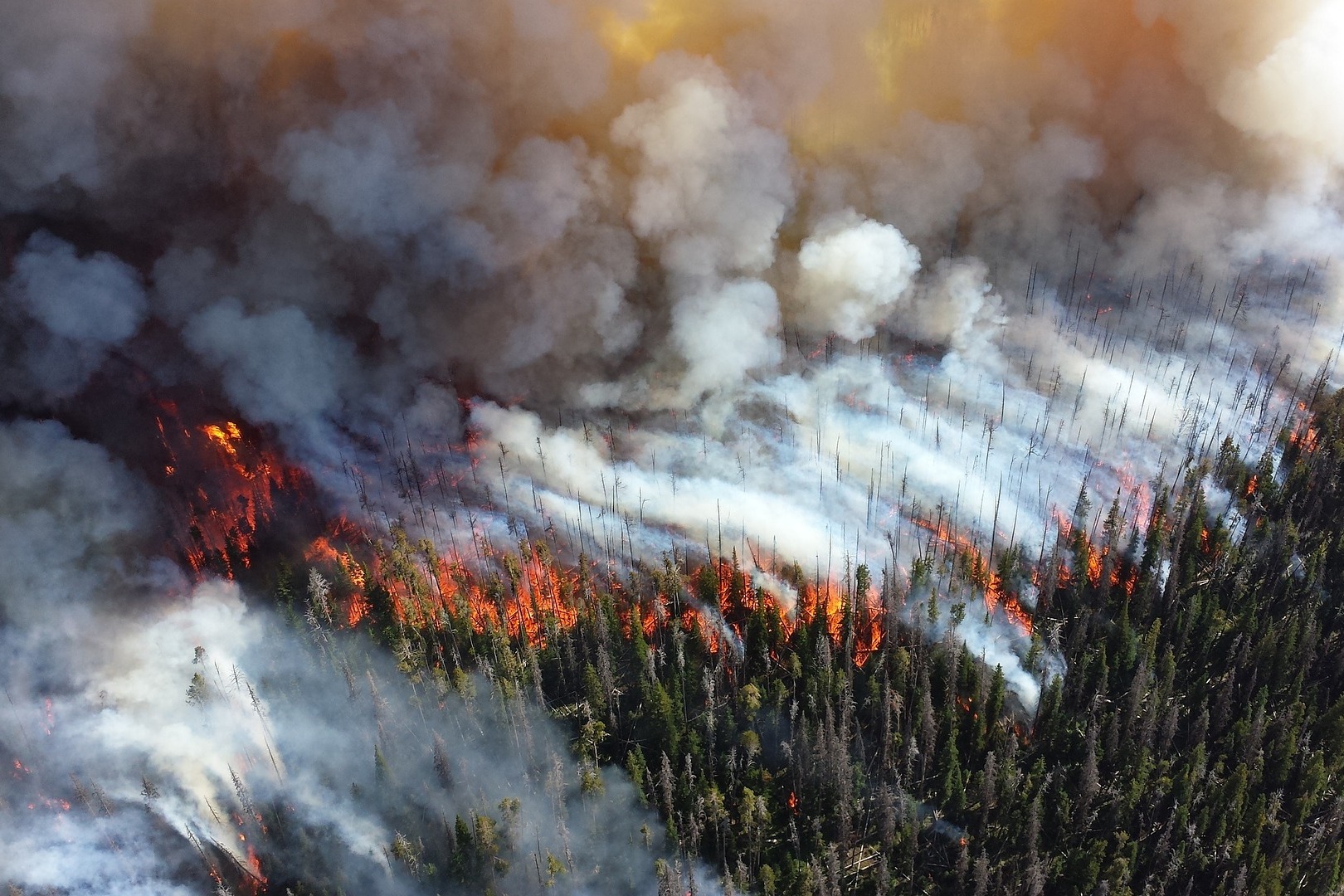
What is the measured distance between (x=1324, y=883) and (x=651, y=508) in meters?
42.4

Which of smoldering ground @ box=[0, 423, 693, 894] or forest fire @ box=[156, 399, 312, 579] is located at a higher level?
forest fire @ box=[156, 399, 312, 579]

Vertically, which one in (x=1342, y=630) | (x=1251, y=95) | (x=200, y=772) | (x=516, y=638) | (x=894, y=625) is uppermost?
(x=1251, y=95)

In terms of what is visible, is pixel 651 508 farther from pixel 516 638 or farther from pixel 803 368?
pixel 803 368

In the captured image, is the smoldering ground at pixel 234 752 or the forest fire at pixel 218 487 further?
the forest fire at pixel 218 487

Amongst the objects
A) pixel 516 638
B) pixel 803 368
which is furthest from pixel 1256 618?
pixel 516 638

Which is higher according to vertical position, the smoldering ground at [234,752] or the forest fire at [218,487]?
the forest fire at [218,487]

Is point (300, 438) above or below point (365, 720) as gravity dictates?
above

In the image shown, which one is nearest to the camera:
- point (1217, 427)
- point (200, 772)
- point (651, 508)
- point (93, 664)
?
point (200, 772)

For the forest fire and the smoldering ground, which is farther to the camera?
the forest fire

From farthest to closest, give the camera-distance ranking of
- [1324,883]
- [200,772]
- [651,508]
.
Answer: [651,508] < [200,772] < [1324,883]

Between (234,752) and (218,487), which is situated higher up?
(218,487)

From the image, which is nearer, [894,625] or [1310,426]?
[894,625]

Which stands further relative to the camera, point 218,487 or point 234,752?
point 218,487

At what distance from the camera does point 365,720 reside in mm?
56906
